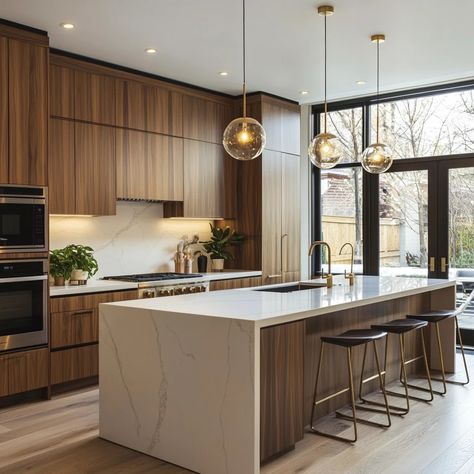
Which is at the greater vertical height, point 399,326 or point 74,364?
point 399,326

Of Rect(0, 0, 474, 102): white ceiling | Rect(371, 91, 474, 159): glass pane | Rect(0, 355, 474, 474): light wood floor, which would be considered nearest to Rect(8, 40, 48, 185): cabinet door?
Rect(0, 0, 474, 102): white ceiling

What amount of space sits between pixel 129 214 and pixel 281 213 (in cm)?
187

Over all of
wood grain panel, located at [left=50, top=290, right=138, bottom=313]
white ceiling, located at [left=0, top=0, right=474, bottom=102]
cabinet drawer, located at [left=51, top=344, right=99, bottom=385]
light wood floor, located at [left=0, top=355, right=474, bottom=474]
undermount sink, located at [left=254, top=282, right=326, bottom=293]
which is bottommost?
light wood floor, located at [left=0, top=355, right=474, bottom=474]

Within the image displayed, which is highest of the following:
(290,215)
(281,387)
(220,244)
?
(290,215)

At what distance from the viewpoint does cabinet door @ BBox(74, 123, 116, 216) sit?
5.12 metres

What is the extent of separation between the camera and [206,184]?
21.0 feet

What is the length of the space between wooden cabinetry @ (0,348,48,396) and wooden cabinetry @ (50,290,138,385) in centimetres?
10

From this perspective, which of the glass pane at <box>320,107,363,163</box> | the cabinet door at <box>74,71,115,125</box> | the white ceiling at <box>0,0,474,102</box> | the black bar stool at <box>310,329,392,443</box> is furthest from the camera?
the glass pane at <box>320,107,363,163</box>

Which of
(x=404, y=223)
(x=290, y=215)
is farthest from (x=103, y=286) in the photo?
(x=404, y=223)

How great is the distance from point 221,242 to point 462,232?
2649 mm

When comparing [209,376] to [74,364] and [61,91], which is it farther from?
[61,91]

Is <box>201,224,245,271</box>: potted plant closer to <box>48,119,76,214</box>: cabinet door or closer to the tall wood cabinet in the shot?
<box>48,119,76,214</box>: cabinet door

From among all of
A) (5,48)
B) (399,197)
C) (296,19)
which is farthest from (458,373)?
(5,48)

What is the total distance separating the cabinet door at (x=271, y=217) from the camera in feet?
21.7
